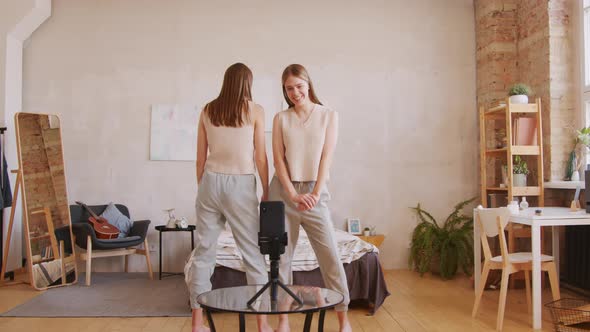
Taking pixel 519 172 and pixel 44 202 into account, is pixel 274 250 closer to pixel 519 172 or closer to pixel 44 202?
pixel 519 172

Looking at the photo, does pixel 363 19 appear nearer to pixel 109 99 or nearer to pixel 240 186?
pixel 109 99

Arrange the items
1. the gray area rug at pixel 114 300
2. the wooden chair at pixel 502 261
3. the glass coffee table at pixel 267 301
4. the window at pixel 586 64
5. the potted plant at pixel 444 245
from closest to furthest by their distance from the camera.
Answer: the glass coffee table at pixel 267 301
the wooden chair at pixel 502 261
the gray area rug at pixel 114 300
the window at pixel 586 64
the potted plant at pixel 444 245

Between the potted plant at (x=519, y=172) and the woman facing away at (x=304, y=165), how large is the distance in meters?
2.55

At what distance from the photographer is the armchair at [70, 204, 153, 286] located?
4879 mm

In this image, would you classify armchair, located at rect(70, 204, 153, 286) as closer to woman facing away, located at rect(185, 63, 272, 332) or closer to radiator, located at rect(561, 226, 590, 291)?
woman facing away, located at rect(185, 63, 272, 332)

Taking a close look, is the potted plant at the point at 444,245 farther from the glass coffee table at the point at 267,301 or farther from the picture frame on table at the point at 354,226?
the glass coffee table at the point at 267,301

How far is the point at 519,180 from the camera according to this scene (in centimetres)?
470

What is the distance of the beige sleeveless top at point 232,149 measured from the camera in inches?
106

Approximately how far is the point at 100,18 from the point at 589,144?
5020 mm

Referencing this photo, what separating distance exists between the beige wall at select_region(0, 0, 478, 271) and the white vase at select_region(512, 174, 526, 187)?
1171mm

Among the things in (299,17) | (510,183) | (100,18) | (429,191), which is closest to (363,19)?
(299,17)

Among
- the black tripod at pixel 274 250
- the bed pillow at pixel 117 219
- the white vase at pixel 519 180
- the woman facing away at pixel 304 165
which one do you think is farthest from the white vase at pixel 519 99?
the bed pillow at pixel 117 219

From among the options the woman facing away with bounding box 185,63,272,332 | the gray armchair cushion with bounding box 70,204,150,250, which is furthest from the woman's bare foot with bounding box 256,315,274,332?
the gray armchair cushion with bounding box 70,204,150,250

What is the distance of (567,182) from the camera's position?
456 centimetres
